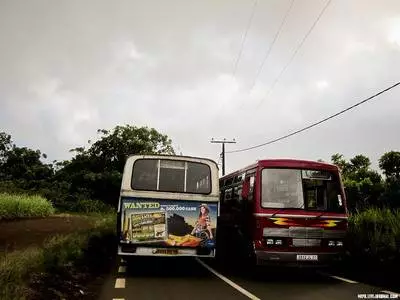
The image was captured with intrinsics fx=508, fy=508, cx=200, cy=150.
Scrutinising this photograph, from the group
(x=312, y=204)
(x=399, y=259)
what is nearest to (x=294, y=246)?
(x=312, y=204)

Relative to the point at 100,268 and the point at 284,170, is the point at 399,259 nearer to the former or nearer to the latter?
the point at 284,170

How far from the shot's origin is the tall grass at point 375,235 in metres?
12.3

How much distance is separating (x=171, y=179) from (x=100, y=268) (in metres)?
3.16

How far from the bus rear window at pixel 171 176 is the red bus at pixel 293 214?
134cm

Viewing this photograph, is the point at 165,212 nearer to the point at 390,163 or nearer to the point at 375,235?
the point at 375,235

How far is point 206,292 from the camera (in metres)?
10.2

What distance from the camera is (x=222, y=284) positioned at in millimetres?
11445

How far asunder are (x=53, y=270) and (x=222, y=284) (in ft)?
12.1

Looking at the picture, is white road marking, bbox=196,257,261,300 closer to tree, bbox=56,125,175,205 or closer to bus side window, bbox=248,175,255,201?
bus side window, bbox=248,175,255,201

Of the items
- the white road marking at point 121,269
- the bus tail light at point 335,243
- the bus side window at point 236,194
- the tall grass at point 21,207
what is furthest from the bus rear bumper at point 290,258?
the tall grass at point 21,207

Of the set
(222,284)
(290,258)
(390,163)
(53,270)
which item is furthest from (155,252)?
(390,163)

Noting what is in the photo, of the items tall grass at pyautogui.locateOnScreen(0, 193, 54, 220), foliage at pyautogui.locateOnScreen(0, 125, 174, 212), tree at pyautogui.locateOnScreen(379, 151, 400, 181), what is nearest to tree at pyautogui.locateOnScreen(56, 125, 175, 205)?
foliage at pyautogui.locateOnScreen(0, 125, 174, 212)

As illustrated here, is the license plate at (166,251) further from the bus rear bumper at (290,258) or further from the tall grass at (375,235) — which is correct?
the tall grass at (375,235)

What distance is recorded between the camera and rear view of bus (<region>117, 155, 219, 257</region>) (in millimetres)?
12188
